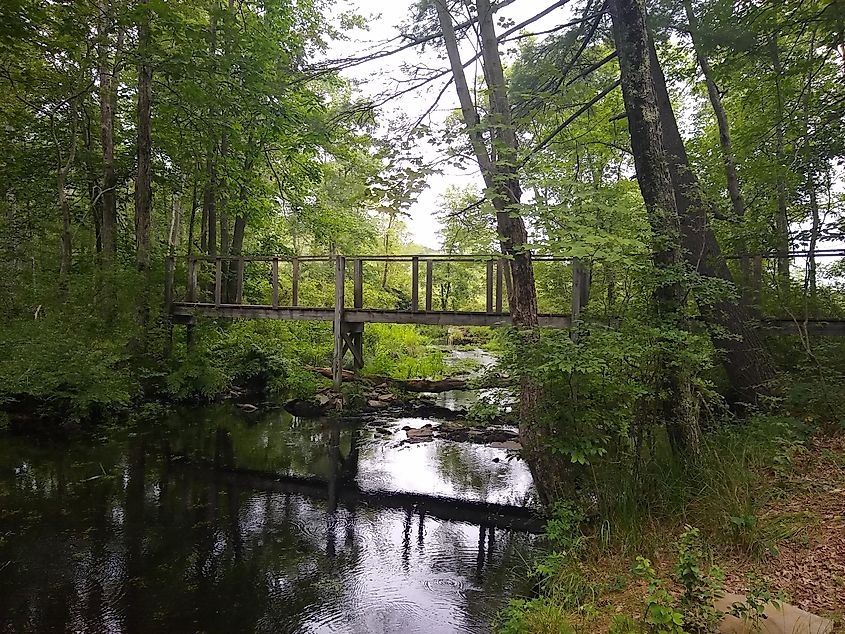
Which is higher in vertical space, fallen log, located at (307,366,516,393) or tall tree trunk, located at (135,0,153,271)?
tall tree trunk, located at (135,0,153,271)

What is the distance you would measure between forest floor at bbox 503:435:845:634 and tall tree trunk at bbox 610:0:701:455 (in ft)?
2.51

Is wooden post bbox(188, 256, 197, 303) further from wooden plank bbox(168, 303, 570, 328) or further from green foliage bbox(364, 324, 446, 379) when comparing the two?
green foliage bbox(364, 324, 446, 379)

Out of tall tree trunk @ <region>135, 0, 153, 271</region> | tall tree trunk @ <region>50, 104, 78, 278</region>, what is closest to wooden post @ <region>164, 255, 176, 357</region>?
tall tree trunk @ <region>135, 0, 153, 271</region>

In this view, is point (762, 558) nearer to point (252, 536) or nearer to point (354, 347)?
point (252, 536)

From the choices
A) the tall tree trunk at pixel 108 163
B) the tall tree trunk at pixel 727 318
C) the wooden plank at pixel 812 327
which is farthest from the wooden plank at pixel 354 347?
the wooden plank at pixel 812 327

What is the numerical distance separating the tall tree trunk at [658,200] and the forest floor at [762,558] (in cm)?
76

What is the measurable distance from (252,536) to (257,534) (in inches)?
2.6

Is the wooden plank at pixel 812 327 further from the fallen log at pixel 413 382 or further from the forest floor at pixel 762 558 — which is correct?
the fallen log at pixel 413 382

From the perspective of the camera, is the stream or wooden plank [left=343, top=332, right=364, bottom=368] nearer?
the stream

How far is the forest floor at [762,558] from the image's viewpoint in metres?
2.91

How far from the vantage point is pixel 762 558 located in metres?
3.24

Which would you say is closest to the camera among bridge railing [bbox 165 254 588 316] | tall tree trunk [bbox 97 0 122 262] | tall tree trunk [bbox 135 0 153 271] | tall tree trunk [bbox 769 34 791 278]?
tall tree trunk [bbox 769 34 791 278]

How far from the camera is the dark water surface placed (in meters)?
4.02

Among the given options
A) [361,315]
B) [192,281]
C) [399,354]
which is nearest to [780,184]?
[361,315]
